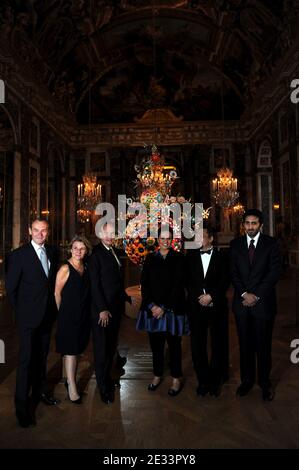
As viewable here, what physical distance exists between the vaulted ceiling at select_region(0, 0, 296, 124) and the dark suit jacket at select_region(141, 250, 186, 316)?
10090mm

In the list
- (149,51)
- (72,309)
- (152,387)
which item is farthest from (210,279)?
(149,51)

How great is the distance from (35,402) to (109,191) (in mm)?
15235

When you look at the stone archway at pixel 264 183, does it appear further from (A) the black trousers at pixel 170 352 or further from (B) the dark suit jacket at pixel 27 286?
(B) the dark suit jacket at pixel 27 286

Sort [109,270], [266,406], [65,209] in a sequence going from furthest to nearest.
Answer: [65,209]
[109,270]
[266,406]

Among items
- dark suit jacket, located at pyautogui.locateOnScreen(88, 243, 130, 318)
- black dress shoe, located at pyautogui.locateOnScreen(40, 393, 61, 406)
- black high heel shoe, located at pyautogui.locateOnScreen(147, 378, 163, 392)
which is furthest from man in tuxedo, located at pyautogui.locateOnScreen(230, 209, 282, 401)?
black dress shoe, located at pyautogui.locateOnScreen(40, 393, 61, 406)

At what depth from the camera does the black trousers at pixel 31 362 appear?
2975mm

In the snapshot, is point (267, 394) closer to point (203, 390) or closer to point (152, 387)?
point (203, 390)

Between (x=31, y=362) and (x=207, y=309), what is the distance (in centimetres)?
182

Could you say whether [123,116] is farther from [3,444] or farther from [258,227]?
[3,444]

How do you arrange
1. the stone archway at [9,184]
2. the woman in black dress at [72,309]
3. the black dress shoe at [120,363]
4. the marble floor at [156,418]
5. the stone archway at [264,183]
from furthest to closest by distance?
the stone archway at [264,183] < the stone archway at [9,184] < the black dress shoe at [120,363] < the woman in black dress at [72,309] < the marble floor at [156,418]

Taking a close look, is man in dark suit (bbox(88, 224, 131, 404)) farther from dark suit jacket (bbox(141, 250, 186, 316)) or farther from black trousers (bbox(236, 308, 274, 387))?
black trousers (bbox(236, 308, 274, 387))

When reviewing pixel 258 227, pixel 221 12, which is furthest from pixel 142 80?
pixel 258 227

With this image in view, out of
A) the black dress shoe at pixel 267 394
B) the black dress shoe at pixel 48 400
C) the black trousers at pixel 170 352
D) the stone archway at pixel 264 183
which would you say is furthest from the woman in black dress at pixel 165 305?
the stone archway at pixel 264 183

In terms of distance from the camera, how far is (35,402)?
335 cm
